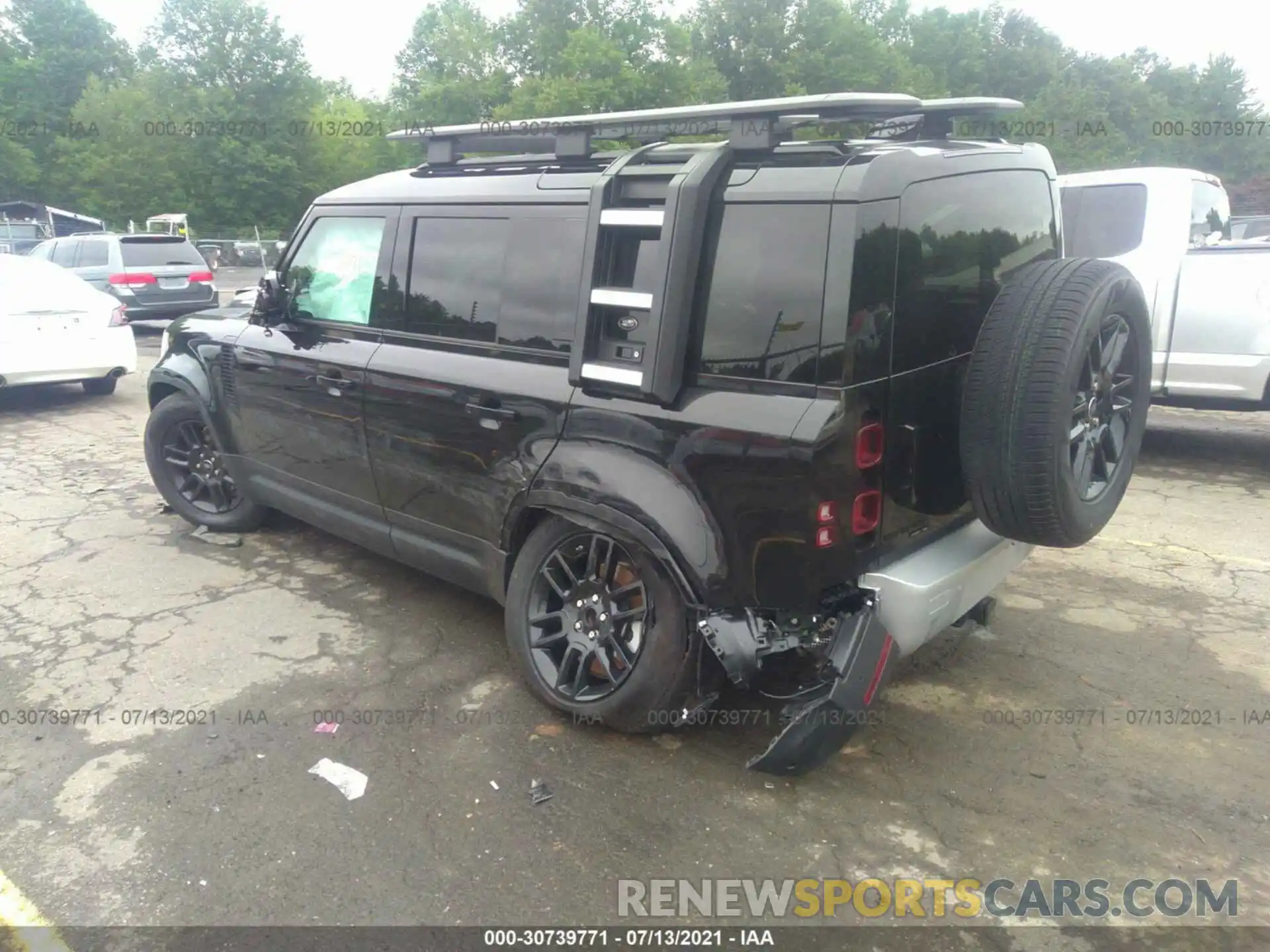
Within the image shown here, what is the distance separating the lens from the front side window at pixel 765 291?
264 cm

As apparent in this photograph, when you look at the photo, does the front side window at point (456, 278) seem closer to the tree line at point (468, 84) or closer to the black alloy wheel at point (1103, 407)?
the black alloy wheel at point (1103, 407)

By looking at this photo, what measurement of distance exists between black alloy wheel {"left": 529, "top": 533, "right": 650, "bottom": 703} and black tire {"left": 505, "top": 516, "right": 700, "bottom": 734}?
2cm

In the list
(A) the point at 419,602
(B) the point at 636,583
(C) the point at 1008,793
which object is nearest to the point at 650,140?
(B) the point at 636,583

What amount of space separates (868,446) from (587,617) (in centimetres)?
120

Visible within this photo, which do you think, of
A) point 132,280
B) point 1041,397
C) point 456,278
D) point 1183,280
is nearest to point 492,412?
point 456,278

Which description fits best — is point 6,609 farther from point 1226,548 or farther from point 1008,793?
point 1226,548

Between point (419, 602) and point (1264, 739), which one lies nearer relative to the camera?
point (1264, 739)

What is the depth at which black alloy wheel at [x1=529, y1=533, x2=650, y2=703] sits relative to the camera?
3.18 meters

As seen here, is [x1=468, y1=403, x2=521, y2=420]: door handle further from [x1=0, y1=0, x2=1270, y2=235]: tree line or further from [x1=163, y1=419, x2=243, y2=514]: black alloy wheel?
[x1=0, y1=0, x2=1270, y2=235]: tree line

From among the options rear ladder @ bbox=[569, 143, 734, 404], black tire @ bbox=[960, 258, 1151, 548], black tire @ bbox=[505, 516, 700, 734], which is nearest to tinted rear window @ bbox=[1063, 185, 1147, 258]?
black tire @ bbox=[960, 258, 1151, 548]

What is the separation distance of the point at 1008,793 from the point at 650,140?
2.74 m

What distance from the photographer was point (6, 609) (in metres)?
4.36

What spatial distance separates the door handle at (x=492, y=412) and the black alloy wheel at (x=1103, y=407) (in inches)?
72.6

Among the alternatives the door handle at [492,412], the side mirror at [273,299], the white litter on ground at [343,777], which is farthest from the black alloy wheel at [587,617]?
the side mirror at [273,299]
